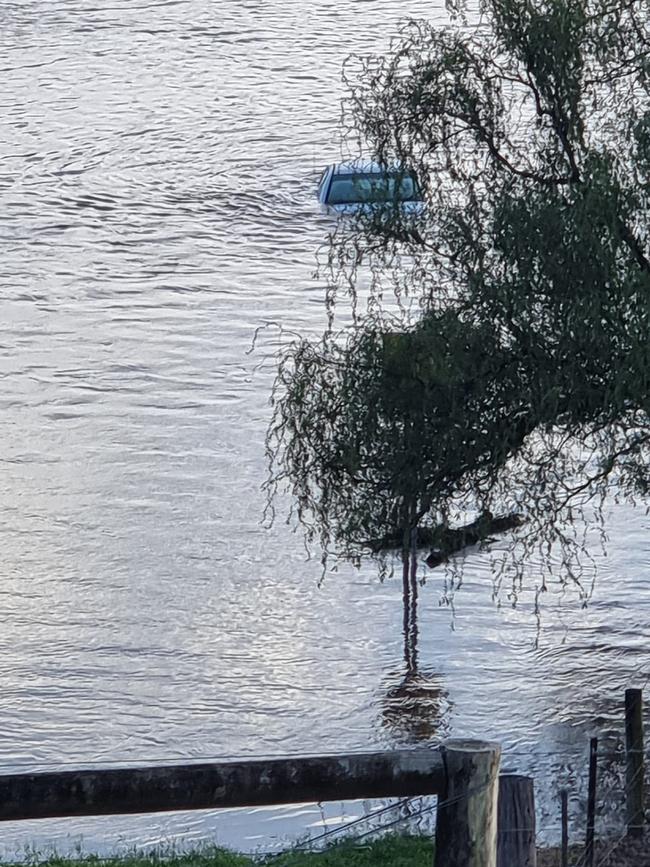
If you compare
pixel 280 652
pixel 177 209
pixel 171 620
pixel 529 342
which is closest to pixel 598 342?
pixel 529 342

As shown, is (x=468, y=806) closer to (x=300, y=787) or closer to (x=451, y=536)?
(x=300, y=787)

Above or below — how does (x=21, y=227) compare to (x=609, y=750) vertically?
above

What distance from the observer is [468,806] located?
4.52 m

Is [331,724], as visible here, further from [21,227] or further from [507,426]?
[21,227]

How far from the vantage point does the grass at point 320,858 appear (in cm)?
1019

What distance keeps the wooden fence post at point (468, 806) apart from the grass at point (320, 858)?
5.42 metres

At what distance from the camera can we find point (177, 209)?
35.1 m

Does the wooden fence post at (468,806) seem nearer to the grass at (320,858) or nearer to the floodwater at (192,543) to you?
the grass at (320,858)

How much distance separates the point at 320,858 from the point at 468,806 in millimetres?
5826

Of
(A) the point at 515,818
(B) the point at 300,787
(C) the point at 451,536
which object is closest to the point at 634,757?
(A) the point at 515,818

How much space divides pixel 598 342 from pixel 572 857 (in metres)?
3.80

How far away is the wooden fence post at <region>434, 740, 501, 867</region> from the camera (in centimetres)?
448

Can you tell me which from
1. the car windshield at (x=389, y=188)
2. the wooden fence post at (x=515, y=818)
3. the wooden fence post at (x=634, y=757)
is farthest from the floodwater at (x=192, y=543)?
the wooden fence post at (x=515, y=818)

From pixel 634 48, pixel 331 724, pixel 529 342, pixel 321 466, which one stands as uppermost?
pixel 634 48
